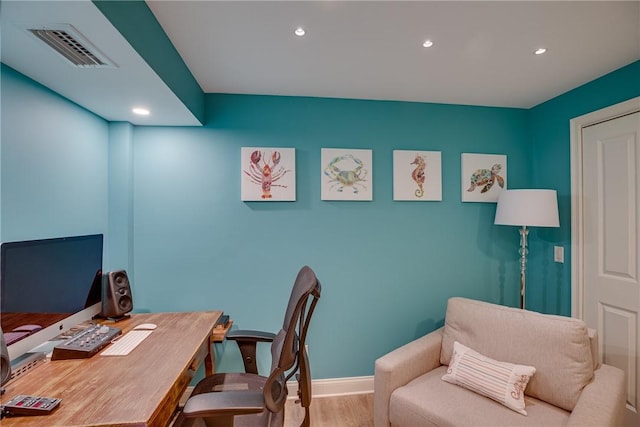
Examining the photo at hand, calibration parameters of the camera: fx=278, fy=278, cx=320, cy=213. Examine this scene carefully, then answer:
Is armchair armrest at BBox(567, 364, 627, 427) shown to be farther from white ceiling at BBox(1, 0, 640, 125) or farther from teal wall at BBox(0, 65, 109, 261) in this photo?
teal wall at BBox(0, 65, 109, 261)

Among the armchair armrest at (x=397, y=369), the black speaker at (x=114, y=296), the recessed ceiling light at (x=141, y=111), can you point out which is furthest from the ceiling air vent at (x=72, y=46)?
the armchair armrest at (x=397, y=369)

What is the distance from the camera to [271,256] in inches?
88.9

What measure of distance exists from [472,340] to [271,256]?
1535mm

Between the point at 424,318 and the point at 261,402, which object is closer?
the point at 261,402

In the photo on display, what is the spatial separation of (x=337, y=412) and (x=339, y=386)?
0.70ft

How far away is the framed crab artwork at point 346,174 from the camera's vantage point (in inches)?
90.4

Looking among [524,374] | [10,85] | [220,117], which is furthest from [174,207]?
[524,374]

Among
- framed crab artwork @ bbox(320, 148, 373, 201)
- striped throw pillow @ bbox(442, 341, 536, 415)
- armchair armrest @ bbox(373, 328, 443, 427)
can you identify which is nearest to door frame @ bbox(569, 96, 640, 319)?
striped throw pillow @ bbox(442, 341, 536, 415)

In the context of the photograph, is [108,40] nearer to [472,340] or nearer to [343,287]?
[343,287]

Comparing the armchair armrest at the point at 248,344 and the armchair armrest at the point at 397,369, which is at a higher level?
the armchair armrest at the point at 248,344

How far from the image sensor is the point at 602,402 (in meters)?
1.33

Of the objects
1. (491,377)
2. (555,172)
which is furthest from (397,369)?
(555,172)

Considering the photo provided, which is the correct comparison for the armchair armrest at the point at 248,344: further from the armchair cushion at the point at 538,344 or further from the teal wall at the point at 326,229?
the armchair cushion at the point at 538,344

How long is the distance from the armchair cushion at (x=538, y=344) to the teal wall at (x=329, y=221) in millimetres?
615
